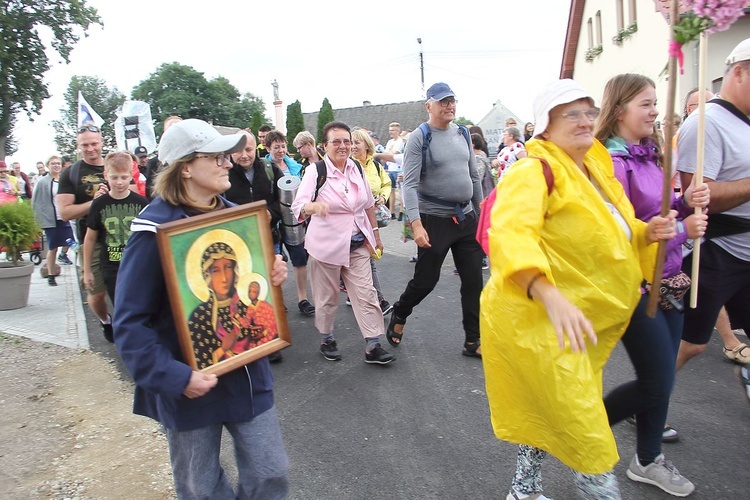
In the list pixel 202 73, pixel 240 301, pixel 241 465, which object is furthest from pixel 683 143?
pixel 202 73

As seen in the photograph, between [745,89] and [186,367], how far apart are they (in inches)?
119

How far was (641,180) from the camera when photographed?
115 inches

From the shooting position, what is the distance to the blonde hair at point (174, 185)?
2.20 meters

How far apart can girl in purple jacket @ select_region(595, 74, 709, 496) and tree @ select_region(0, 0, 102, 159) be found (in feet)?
117

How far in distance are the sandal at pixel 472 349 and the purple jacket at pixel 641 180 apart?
2.26m

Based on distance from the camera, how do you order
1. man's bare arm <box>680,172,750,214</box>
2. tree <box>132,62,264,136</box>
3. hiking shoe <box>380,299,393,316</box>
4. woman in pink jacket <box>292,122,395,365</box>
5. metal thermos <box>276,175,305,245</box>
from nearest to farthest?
1. man's bare arm <box>680,172,750,214</box>
2. woman in pink jacket <box>292,122,395,365</box>
3. metal thermos <box>276,175,305,245</box>
4. hiking shoe <box>380,299,393,316</box>
5. tree <box>132,62,264,136</box>

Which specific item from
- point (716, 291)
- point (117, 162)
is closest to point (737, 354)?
point (716, 291)

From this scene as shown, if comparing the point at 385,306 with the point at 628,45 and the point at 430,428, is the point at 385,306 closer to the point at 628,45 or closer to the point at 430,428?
the point at 430,428

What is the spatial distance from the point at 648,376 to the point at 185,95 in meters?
66.7

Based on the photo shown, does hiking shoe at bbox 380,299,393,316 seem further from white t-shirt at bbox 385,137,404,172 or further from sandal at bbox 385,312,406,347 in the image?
white t-shirt at bbox 385,137,404,172

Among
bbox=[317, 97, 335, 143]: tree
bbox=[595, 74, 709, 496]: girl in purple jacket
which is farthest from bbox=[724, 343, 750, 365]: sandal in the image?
bbox=[317, 97, 335, 143]: tree

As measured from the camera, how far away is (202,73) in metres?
65.7

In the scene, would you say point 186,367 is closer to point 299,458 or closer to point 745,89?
point 299,458

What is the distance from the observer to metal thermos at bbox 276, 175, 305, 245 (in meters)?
5.65
